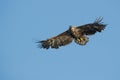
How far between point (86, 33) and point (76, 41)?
0.94m

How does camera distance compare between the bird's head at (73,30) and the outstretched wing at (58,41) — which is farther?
the outstretched wing at (58,41)

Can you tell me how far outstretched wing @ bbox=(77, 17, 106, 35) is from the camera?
54188 millimetres

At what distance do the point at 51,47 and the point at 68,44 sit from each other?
1.05 meters

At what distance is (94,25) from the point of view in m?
54.5

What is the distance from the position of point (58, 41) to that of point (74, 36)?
1286 mm

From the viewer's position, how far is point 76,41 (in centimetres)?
5409

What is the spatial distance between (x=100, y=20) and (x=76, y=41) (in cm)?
178

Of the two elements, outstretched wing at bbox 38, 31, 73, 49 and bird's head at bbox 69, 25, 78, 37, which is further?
outstretched wing at bbox 38, 31, 73, 49

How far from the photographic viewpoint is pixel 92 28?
54.6 metres

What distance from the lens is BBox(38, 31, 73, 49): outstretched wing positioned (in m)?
54.9

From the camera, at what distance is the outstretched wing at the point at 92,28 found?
178 feet

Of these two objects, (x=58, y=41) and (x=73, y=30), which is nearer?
(x=73, y=30)

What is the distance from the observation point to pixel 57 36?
55.7 metres

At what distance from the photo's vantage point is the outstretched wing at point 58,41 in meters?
54.9
